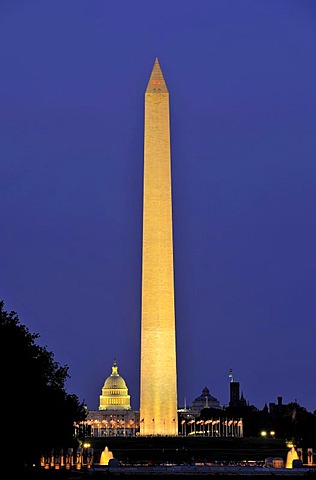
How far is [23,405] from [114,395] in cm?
14509

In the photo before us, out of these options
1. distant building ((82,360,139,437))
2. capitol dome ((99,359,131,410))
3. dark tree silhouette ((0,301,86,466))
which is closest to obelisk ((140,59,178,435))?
dark tree silhouette ((0,301,86,466))

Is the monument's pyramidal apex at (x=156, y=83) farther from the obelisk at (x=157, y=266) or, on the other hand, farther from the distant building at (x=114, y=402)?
the distant building at (x=114, y=402)

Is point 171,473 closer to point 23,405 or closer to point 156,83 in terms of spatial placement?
point 23,405

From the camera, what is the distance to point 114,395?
19512 centimetres

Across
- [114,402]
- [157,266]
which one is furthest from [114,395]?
[157,266]

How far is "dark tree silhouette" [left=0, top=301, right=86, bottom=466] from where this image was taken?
4881 centimetres

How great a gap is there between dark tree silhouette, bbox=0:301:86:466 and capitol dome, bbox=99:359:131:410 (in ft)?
Result: 428

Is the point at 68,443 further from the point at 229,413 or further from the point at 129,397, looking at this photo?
the point at 129,397

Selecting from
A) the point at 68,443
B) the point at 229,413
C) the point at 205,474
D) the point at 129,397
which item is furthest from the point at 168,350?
the point at 129,397

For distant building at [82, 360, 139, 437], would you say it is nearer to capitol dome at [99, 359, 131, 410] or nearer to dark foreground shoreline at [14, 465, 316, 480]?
capitol dome at [99, 359, 131, 410]

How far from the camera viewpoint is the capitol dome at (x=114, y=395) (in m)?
194

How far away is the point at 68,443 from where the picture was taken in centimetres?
6800

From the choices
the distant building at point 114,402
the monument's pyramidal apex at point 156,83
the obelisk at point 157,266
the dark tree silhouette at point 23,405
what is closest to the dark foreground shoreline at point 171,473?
the dark tree silhouette at point 23,405

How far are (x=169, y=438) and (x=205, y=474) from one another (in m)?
32.2
